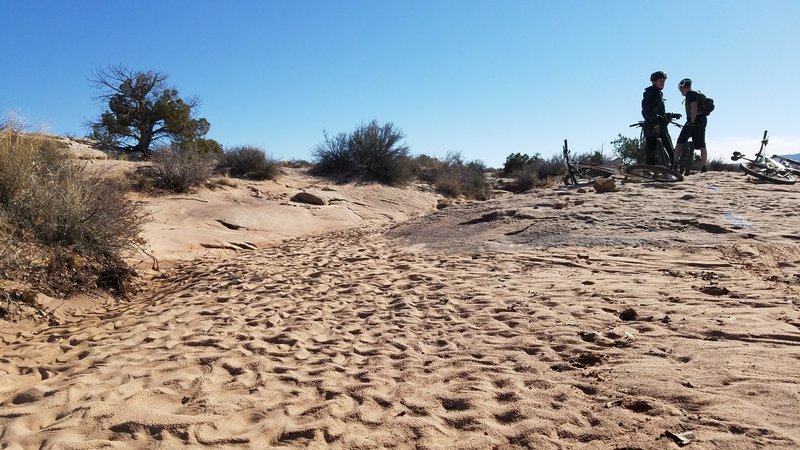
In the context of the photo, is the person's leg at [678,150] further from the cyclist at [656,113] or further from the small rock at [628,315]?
the small rock at [628,315]

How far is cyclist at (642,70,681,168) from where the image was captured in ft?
32.1

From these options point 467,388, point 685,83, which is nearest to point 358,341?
point 467,388

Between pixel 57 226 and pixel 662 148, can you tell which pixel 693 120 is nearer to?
pixel 662 148

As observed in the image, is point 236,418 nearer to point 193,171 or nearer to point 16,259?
point 16,259

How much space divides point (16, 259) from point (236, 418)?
3257 millimetres

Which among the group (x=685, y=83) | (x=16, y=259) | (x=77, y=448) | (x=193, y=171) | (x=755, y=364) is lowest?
(x=77, y=448)

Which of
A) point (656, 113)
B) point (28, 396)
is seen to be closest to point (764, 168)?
point (656, 113)

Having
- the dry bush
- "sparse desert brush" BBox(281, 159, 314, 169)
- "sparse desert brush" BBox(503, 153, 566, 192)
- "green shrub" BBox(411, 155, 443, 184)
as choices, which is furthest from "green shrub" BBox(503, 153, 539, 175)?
the dry bush

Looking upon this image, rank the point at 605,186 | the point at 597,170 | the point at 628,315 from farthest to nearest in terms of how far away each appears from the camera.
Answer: the point at 597,170 < the point at 605,186 < the point at 628,315

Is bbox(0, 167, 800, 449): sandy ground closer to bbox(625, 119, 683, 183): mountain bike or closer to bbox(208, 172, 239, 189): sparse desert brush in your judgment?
bbox(625, 119, 683, 183): mountain bike

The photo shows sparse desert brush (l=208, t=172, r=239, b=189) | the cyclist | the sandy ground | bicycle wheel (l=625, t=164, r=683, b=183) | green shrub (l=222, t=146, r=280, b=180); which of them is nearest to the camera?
the sandy ground

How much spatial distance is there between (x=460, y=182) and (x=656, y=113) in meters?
9.65

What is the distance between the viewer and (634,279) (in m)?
5.02

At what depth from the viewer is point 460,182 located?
19.2 m
